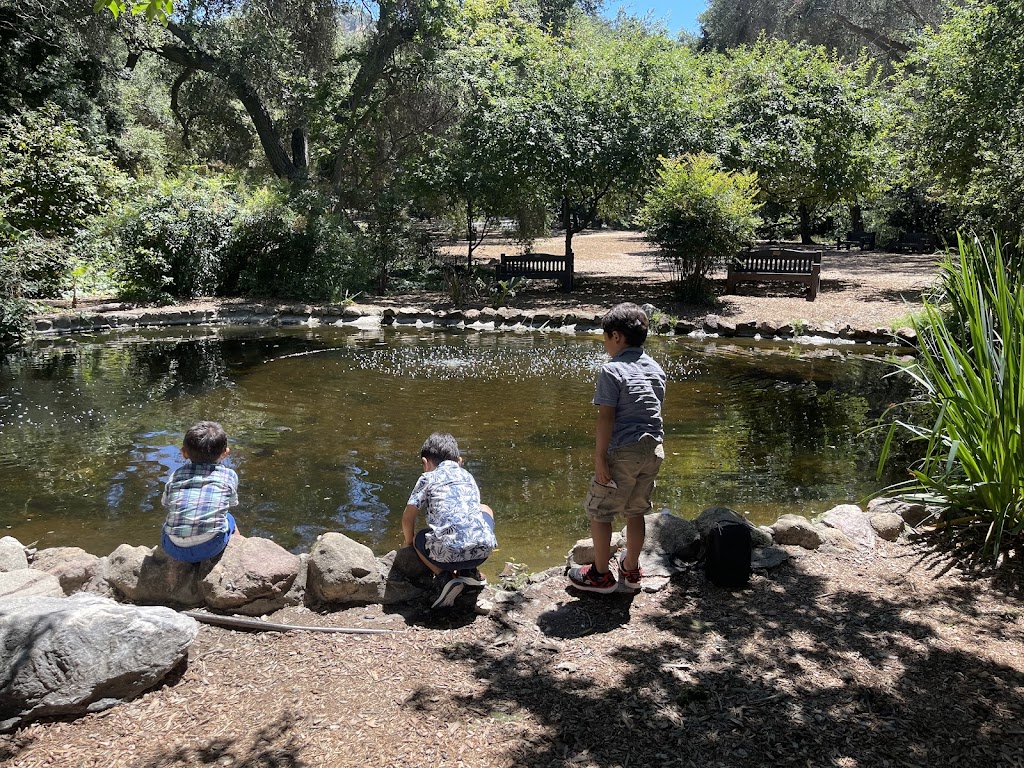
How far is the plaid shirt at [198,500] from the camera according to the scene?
12.1 ft

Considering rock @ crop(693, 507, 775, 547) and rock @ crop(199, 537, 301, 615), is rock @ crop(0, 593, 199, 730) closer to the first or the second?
rock @ crop(199, 537, 301, 615)

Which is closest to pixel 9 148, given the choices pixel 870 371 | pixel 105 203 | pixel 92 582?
pixel 105 203

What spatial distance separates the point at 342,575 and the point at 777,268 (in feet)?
47.1

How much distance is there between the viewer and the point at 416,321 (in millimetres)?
14766

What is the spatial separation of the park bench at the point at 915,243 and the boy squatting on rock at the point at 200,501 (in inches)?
1090

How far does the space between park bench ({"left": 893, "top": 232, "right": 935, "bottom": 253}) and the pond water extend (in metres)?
17.5

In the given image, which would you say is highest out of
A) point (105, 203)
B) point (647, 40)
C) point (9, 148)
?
point (647, 40)

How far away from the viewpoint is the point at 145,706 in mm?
2953

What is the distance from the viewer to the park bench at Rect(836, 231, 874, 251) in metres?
27.8

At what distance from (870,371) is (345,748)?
379 inches

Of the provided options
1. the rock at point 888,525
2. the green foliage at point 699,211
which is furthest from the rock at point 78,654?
the green foliage at point 699,211

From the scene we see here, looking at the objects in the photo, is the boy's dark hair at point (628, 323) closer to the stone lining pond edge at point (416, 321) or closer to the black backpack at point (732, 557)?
the black backpack at point (732, 557)

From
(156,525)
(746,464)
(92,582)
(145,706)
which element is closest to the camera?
(145,706)

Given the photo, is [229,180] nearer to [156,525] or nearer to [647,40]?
[647,40]
